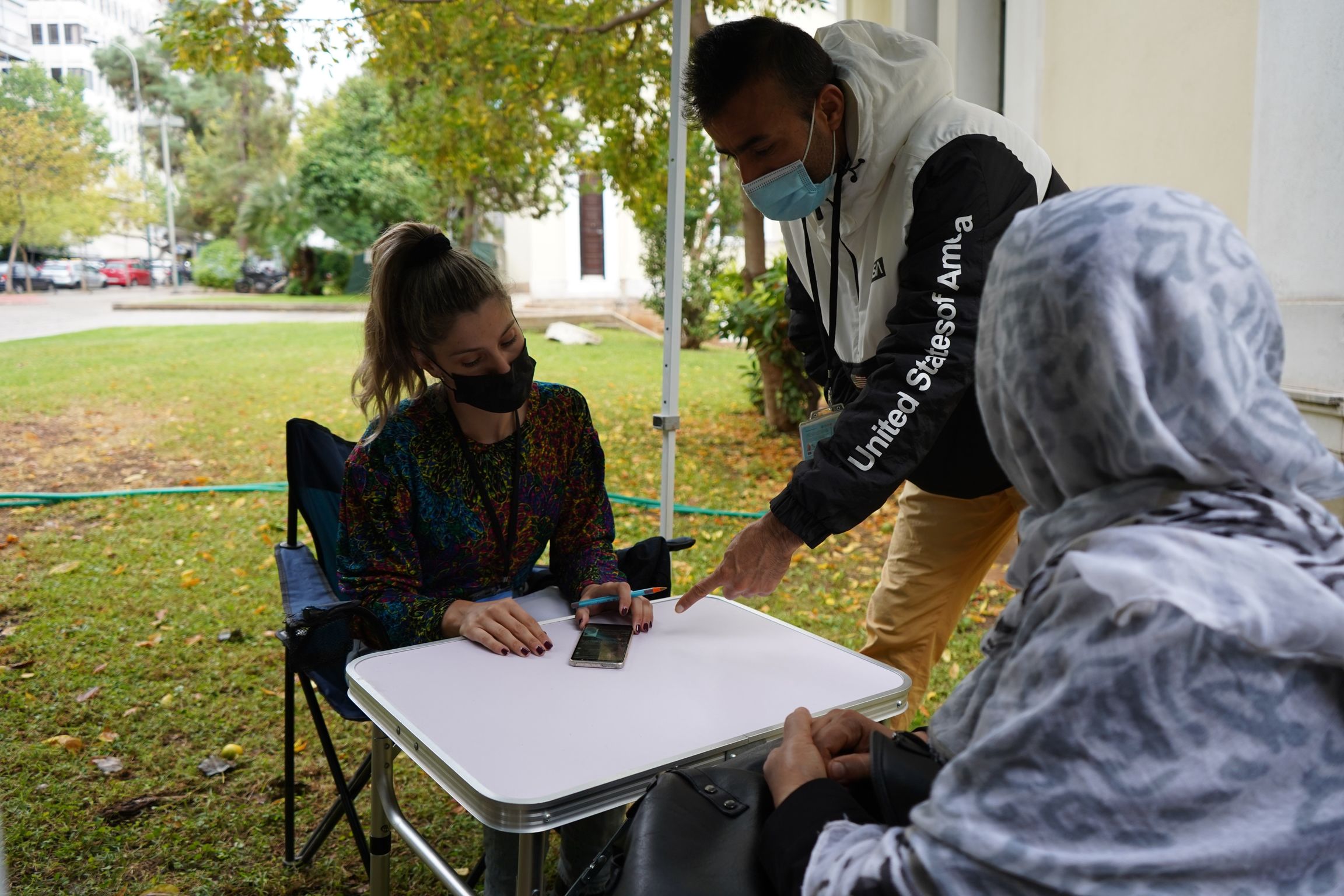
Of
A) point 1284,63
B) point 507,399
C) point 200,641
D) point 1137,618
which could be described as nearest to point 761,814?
point 1137,618

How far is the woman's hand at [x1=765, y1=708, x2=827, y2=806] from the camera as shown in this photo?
49.0 inches

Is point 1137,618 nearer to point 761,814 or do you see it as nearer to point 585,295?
point 761,814

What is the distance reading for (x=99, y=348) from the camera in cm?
1327

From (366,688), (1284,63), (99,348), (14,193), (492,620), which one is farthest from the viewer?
(99,348)

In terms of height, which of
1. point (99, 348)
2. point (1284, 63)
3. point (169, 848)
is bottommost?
point (169, 848)

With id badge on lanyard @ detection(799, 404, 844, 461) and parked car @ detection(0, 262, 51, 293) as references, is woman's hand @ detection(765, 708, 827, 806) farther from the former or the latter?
parked car @ detection(0, 262, 51, 293)

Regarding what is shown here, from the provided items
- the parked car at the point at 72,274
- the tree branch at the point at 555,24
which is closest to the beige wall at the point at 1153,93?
the tree branch at the point at 555,24

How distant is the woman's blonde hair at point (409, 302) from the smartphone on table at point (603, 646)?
25.9 inches

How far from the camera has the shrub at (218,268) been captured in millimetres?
27766

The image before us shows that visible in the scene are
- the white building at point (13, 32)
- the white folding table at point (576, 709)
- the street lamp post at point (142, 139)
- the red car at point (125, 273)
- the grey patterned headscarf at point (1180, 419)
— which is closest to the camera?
the grey patterned headscarf at point (1180, 419)

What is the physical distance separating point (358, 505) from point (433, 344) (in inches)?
15.1

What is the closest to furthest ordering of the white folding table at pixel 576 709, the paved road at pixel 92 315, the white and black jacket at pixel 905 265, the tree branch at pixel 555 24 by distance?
the white folding table at pixel 576 709, the white and black jacket at pixel 905 265, the tree branch at pixel 555 24, the paved road at pixel 92 315

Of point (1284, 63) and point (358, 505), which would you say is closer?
point (358, 505)

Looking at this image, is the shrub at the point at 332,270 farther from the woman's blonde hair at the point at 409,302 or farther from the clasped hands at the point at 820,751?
the clasped hands at the point at 820,751
